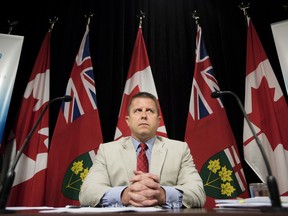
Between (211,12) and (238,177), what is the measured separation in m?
2.32

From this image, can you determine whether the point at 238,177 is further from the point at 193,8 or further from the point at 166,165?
the point at 193,8

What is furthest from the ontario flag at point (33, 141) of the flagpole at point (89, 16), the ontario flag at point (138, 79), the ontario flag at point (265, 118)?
the ontario flag at point (265, 118)

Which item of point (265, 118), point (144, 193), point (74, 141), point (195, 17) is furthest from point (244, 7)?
point (144, 193)

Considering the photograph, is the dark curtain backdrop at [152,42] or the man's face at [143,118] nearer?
the man's face at [143,118]

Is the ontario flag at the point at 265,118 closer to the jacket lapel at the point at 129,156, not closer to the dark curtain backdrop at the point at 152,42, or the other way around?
the dark curtain backdrop at the point at 152,42

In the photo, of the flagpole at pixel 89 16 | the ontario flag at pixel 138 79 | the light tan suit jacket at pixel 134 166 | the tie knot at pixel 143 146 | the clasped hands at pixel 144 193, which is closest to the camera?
the clasped hands at pixel 144 193

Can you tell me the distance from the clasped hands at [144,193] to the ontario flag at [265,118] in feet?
5.37

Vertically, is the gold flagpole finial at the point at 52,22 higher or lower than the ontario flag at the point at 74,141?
higher

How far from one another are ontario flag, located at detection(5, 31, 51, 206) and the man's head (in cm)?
122

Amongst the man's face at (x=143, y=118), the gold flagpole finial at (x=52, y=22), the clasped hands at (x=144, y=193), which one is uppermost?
the gold flagpole finial at (x=52, y=22)

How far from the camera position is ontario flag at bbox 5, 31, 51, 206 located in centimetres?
271

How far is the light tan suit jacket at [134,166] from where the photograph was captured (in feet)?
6.17

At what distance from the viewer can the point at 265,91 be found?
2992 mm

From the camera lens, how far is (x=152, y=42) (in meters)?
3.63
